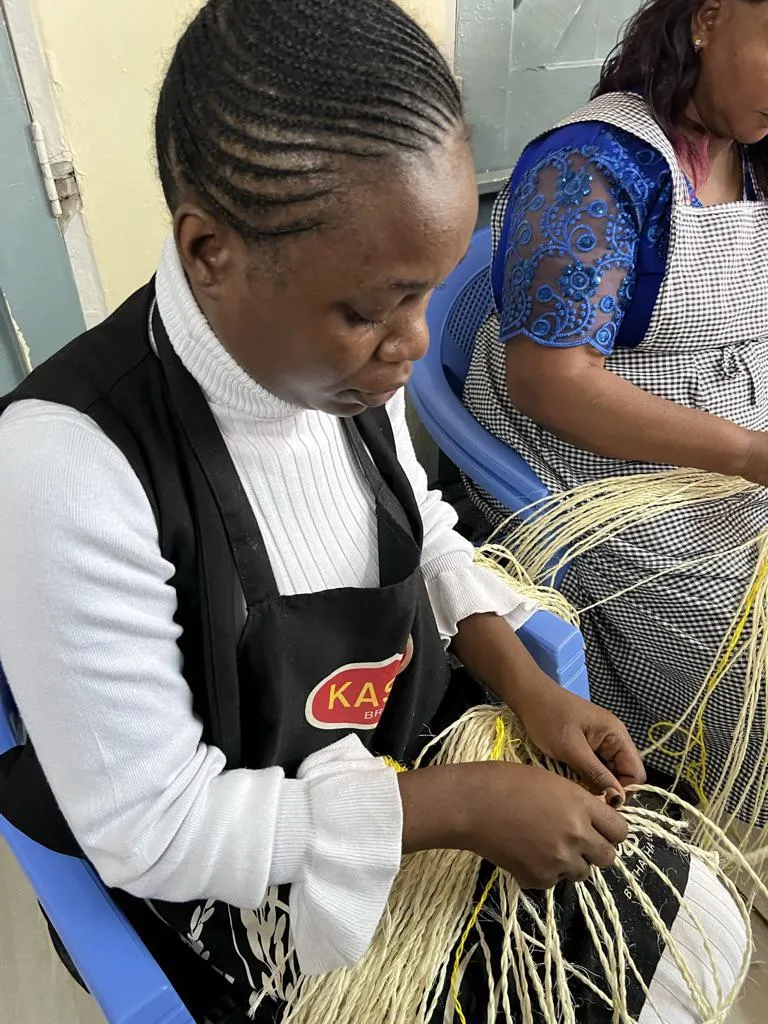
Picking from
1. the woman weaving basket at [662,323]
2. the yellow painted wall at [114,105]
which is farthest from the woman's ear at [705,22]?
the yellow painted wall at [114,105]

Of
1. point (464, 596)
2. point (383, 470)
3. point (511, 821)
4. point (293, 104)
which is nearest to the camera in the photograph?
point (293, 104)

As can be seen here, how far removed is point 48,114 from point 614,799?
106cm

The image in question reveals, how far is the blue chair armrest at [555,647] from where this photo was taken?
88 cm

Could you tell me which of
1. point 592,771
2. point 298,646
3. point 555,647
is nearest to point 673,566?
point 555,647

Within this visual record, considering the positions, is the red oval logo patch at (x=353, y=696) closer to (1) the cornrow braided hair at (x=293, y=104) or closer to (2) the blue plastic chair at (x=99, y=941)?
(2) the blue plastic chair at (x=99, y=941)

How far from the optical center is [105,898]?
63cm

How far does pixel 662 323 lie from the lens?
1.12 meters

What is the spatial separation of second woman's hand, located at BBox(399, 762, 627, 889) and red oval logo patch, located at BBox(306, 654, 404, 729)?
7 cm

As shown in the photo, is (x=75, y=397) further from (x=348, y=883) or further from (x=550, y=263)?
(x=550, y=263)

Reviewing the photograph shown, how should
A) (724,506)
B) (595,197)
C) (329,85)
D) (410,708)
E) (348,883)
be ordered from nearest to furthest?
(329,85) < (348,883) < (410,708) < (595,197) < (724,506)

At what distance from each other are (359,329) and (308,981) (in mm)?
525

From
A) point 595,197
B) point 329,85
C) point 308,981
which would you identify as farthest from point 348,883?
point 595,197

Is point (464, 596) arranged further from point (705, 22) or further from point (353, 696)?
point (705, 22)

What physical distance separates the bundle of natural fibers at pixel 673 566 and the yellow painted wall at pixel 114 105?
67 centimetres
